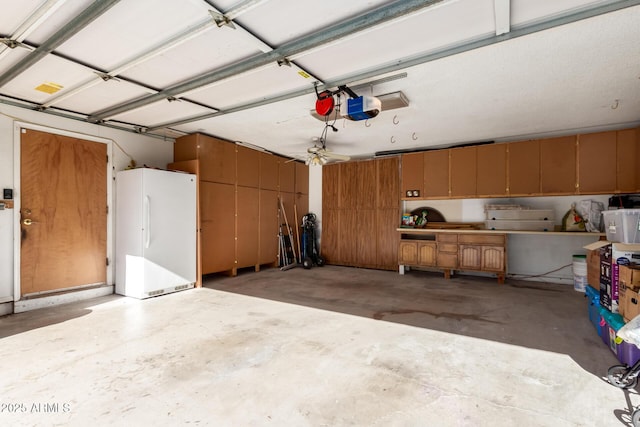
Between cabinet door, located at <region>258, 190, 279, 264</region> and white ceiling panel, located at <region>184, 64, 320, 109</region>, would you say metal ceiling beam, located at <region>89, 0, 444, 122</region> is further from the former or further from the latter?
cabinet door, located at <region>258, 190, 279, 264</region>

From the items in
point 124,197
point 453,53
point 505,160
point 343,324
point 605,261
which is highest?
point 453,53

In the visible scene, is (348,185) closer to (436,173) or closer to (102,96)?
(436,173)

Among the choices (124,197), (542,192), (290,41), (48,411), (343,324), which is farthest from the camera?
(542,192)

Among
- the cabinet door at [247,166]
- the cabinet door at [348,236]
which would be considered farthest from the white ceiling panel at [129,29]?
the cabinet door at [348,236]

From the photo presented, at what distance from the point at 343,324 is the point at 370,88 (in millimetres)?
2757

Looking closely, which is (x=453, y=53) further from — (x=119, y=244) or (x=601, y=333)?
(x=119, y=244)

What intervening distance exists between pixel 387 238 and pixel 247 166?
354 centimetres

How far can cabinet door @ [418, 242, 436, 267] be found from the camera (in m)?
6.20

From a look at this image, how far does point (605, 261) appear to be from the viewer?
→ 3.09 m

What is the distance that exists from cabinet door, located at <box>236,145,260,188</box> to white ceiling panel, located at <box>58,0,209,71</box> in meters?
3.29

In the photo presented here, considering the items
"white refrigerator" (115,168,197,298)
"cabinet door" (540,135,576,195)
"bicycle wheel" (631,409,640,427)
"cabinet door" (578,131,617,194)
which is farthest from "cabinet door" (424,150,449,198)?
"bicycle wheel" (631,409,640,427)

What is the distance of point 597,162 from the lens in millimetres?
5039

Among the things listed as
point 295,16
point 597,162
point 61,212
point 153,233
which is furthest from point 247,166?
point 597,162

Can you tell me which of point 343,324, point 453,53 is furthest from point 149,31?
point 343,324
